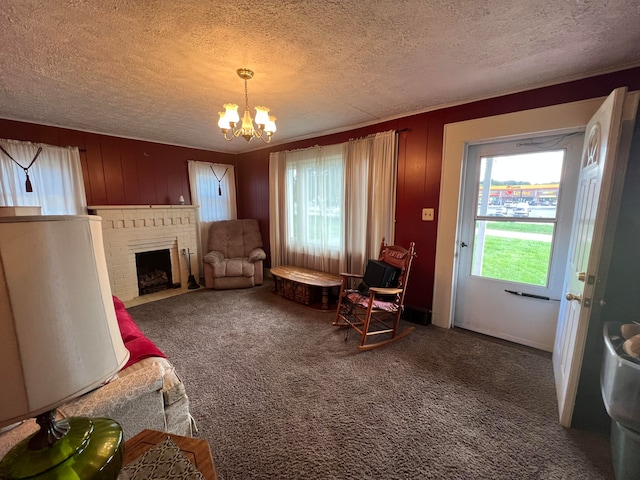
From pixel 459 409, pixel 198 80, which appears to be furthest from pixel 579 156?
pixel 198 80

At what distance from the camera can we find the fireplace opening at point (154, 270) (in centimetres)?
439

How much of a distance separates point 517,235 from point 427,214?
2.81 feet

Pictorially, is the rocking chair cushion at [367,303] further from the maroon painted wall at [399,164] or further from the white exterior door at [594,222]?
the white exterior door at [594,222]

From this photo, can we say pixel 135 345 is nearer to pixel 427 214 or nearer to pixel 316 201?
pixel 427 214

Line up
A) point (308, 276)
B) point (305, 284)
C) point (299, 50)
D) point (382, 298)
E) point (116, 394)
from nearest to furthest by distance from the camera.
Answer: point (116, 394) < point (299, 50) < point (382, 298) < point (305, 284) < point (308, 276)

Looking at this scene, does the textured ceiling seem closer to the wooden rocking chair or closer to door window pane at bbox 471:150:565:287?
door window pane at bbox 471:150:565:287

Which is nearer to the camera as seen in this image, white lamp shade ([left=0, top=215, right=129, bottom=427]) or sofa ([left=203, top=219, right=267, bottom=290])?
white lamp shade ([left=0, top=215, right=129, bottom=427])

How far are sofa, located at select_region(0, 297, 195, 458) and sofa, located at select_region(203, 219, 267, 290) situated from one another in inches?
106

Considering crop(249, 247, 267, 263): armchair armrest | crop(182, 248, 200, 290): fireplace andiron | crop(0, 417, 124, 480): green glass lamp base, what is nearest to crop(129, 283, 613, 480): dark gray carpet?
crop(0, 417, 124, 480): green glass lamp base

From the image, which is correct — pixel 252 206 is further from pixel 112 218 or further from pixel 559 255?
pixel 559 255

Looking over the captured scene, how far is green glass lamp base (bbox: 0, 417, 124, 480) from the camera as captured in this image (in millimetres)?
605

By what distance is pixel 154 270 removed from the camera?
4605 mm

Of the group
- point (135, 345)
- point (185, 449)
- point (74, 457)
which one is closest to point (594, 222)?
point (185, 449)

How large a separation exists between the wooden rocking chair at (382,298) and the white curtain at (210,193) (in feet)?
10.3
